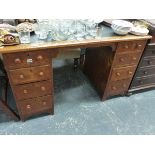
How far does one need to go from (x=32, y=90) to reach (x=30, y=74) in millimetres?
178

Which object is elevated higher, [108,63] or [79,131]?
[108,63]

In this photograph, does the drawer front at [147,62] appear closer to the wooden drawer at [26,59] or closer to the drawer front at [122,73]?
the drawer front at [122,73]

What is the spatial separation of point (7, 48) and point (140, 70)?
1363 millimetres

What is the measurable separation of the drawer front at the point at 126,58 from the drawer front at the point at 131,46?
50 mm

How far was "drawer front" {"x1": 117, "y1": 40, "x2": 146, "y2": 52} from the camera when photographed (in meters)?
1.54

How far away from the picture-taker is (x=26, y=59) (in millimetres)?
1251

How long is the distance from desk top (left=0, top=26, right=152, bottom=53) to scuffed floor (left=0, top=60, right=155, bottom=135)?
78 centimetres

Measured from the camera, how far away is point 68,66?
Answer: 2.53m

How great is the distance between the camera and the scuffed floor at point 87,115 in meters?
1.63

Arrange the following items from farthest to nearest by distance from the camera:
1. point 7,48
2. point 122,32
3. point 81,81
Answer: point 81,81, point 122,32, point 7,48

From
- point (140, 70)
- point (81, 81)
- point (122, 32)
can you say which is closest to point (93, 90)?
point (81, 81)

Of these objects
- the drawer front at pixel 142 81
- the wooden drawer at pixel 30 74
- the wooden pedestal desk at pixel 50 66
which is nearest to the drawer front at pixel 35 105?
the wooden pedestal desk at pixel 50 66

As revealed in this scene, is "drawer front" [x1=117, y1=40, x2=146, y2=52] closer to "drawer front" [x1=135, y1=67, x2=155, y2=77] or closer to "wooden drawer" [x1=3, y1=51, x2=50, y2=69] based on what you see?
"drawer front" [x1=135, y1=67, x2=155, y2=77]

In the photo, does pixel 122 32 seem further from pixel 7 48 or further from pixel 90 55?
pixel 7 48
